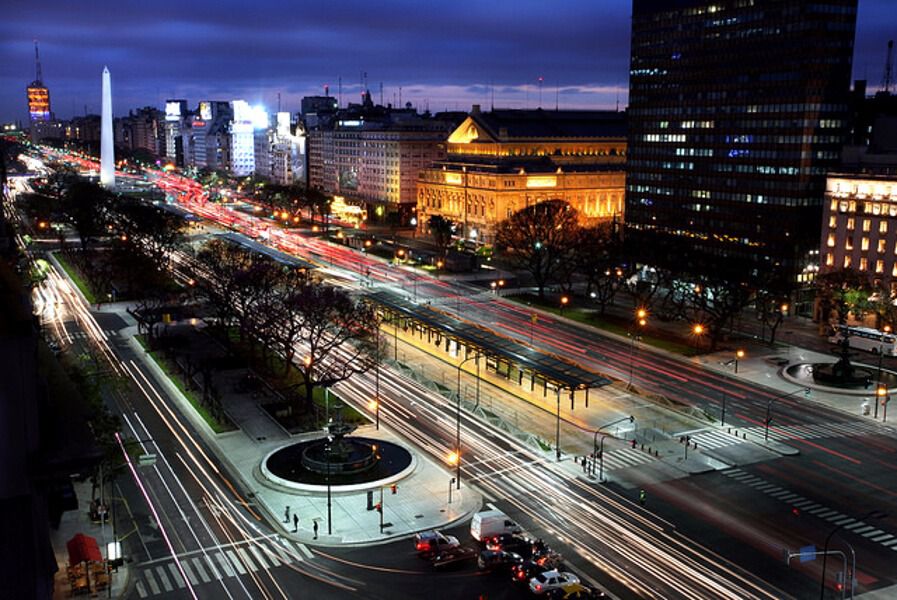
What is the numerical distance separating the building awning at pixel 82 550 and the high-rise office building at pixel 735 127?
251ft

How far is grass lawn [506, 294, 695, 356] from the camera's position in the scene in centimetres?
9225

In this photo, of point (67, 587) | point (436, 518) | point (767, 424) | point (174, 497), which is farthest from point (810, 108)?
point (67, 587)

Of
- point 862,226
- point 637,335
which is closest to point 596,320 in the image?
point 637,335

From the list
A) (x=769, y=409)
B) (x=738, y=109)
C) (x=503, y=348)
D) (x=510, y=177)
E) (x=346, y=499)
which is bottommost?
(x=346, y=499)

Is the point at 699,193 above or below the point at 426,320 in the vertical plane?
above

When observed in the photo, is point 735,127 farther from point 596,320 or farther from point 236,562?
point 236,562

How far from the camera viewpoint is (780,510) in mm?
51312

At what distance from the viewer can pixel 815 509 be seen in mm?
51562

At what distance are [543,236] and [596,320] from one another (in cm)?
2546

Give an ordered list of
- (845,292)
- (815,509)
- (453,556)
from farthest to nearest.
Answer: (845,292)
(815,509)
(453,556)

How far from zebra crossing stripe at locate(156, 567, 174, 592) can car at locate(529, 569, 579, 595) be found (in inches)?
725

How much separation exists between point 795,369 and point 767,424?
2116 centimetres

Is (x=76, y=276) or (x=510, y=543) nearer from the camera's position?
(x=510, y=543)

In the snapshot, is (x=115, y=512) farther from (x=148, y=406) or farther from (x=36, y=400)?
(x=36, y=400)
